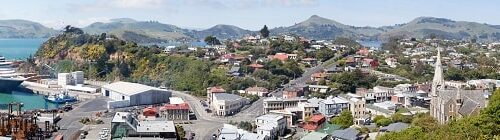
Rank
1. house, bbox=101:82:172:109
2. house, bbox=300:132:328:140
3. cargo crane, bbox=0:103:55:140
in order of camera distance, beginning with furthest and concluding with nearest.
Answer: house, bbox=101:82:172:109 → cargo crane, bbox=0:103:55:140 → house, bbox=300:132:328:140

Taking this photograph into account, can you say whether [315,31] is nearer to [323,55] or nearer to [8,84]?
[323,55]

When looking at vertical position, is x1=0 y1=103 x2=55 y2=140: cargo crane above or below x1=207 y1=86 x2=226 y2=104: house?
below

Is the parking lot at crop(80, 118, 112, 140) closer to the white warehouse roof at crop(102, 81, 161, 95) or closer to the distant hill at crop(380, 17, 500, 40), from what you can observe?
the white warehouse roof at crop(102, 81, 161, 95)

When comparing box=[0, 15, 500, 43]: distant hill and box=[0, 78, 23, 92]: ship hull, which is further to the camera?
box=[0, 15, 500, 43]: distant hill

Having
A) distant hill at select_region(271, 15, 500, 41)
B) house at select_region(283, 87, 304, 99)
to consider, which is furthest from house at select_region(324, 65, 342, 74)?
distant hill at select_region(271, 15, 500, 41)

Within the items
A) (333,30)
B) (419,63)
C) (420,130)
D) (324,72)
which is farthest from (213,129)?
(333,30)

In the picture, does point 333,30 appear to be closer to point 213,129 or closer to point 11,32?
point 11,32

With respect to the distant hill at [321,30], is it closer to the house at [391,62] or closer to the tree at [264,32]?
the tree at [264,32]

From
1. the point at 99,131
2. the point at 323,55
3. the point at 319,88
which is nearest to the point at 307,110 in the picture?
the point at 319,88
